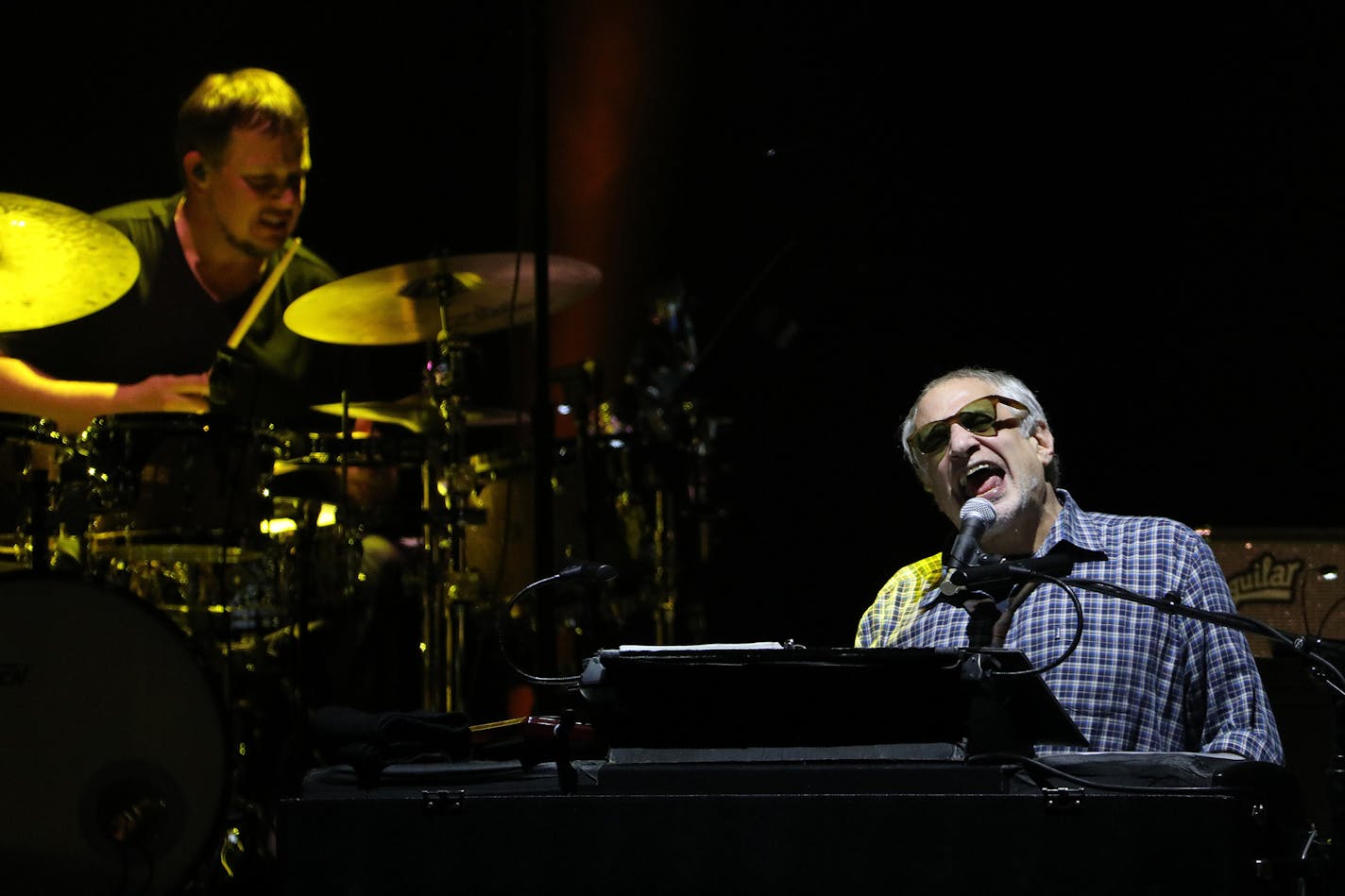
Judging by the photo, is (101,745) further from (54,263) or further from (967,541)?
(967,541)

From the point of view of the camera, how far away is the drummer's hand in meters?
4.57

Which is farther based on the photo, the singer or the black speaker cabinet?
the singer

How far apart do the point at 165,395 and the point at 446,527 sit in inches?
42.7

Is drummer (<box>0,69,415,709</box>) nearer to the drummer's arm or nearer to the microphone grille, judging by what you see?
the drummer's arm

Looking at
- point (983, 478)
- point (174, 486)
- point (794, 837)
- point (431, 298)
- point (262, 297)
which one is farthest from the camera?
point (262, 297)

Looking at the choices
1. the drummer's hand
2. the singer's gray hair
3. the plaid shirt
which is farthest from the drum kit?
the plaid shirt

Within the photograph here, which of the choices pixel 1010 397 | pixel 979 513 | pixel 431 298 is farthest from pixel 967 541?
pixel 431 298

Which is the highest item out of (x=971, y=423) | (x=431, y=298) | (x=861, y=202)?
(x=861, y=202)

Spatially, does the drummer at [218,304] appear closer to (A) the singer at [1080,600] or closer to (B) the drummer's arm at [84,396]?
(B) the drummer's arm at [84,396]

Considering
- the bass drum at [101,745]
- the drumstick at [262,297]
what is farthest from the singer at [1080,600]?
the drumstick at [262,297]

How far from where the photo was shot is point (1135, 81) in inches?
181

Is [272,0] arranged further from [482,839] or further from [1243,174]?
[482,839]

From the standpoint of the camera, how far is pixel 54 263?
4.27 m

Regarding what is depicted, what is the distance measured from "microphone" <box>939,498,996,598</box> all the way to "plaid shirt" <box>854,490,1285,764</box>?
0.44 m
